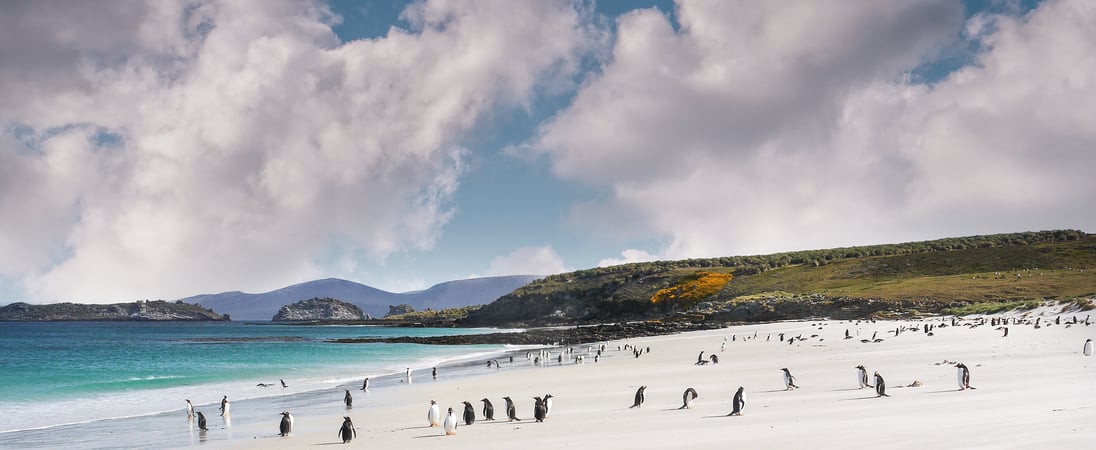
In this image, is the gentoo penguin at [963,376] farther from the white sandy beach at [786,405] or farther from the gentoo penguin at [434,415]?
the gentoo penguin at [434,415]

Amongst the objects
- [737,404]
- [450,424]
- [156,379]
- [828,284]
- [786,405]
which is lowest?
[786,405]

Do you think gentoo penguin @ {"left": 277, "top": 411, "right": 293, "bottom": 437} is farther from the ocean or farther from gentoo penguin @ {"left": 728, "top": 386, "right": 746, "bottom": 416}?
gentoo penguin @ {"left": 728, "top": 386, "right": 746, "bottom": 416}

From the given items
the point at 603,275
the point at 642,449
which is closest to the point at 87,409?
the point at 642,449

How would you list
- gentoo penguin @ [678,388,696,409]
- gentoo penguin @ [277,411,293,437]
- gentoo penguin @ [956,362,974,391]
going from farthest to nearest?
gentoo penguin @ [277,411,293,437] < gentoo penguin @ [678,388,696,409] < gentoo penguin @ [956,362,974,391]

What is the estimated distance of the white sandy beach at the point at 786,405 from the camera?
11.7m

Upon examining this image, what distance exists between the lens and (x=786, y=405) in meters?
16.9

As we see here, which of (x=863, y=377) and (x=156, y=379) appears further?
(x=156, y=379)

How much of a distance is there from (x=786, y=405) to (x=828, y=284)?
272 ft

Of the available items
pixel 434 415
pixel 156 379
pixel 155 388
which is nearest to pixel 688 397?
pixel 434 415

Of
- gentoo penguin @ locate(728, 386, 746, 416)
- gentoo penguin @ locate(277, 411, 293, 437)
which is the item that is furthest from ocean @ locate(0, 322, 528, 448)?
gentoo penguin @ locate(728, 386, 746, 416)

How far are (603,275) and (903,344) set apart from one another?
11184 centimetres

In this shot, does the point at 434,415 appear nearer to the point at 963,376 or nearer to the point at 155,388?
the point at 963,376

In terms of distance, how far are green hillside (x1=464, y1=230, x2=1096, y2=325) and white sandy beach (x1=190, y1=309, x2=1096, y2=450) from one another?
31.9 meters

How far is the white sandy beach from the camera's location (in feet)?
38.4
